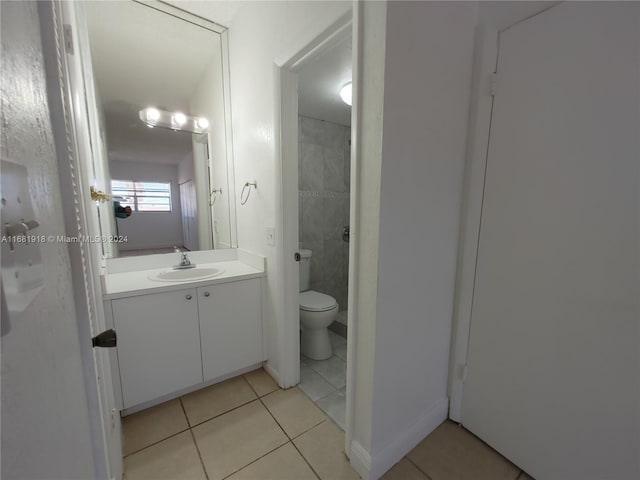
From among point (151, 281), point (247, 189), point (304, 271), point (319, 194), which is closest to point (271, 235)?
point (247, 189)

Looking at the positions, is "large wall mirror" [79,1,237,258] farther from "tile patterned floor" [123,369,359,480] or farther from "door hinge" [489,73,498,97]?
"door hinge" [489,73,498,97]

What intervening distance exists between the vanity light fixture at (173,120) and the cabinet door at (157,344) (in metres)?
1.22

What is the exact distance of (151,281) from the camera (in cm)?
158

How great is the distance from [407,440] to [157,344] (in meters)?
1.41

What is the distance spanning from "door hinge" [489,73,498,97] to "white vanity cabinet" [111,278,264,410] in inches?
64.6

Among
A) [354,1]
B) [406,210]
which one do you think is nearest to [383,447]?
[406,210]

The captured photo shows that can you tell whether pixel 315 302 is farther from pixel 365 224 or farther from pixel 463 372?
pixel 365 224

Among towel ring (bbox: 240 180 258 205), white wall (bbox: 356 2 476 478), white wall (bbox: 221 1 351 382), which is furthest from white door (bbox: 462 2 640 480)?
towel ring (bbox: 240 180 258 205)

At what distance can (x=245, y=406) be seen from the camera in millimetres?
1582

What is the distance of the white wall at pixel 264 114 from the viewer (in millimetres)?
1378

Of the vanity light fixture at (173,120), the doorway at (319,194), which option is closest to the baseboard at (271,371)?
the doorway at (319,194)

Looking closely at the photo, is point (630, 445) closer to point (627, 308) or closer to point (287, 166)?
point (627, 308)

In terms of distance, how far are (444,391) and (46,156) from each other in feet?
5.95

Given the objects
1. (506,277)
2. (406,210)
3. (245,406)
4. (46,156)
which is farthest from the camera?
(245,406)
